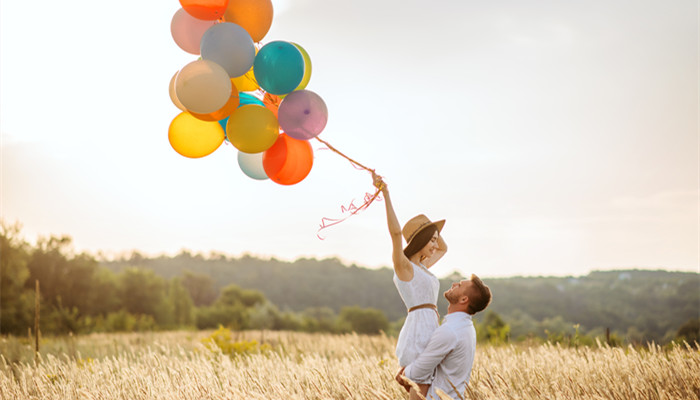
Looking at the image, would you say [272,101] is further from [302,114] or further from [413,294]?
[413,294]

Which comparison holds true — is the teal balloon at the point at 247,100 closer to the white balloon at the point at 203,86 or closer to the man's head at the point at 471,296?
the white balloon at the point at 203,86

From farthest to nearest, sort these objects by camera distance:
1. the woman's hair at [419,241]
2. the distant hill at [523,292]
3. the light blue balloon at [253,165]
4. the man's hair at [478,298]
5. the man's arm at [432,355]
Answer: the distant hill at [523,292]
the light blue balloon at [253,165]
the woman's hair at [419,241]
the man's hair at [478,298]
the man's arm at [432,355]

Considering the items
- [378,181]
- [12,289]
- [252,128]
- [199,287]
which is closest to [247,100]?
[252,128]

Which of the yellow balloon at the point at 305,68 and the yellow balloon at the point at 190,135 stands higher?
the yellow balloon at the point at 305,68

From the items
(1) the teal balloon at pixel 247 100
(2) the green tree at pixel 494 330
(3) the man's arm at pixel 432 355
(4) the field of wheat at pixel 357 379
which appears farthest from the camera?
(2) the green tree at pixel 494 330

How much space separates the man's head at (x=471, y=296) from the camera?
13.0 feet

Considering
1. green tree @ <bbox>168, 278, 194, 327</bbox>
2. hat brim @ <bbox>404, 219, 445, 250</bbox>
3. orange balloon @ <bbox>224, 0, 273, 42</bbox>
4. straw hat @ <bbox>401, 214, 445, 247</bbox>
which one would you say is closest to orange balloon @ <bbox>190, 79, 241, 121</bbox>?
orange balloon @ <bbox>224, 0, 273, 42</bbox>

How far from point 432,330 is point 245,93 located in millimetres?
2675

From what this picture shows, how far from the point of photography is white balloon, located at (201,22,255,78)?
4512 millimetres

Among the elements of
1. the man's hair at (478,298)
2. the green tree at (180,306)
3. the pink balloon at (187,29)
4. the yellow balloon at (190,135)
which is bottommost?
the green tree at (180,306)

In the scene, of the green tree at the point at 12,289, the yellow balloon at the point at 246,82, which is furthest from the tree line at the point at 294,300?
the yellow balloon at the point at 246,82

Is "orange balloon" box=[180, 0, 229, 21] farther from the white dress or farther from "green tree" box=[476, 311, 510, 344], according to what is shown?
"green tree" box=[476, 311, 510, 344]

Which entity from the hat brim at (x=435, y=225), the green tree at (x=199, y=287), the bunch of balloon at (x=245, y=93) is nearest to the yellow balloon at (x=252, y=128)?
the bunch of balloon at (x=245, y=93)

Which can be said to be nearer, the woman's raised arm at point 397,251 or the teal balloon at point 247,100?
the woman's raised arm at point 397,251
